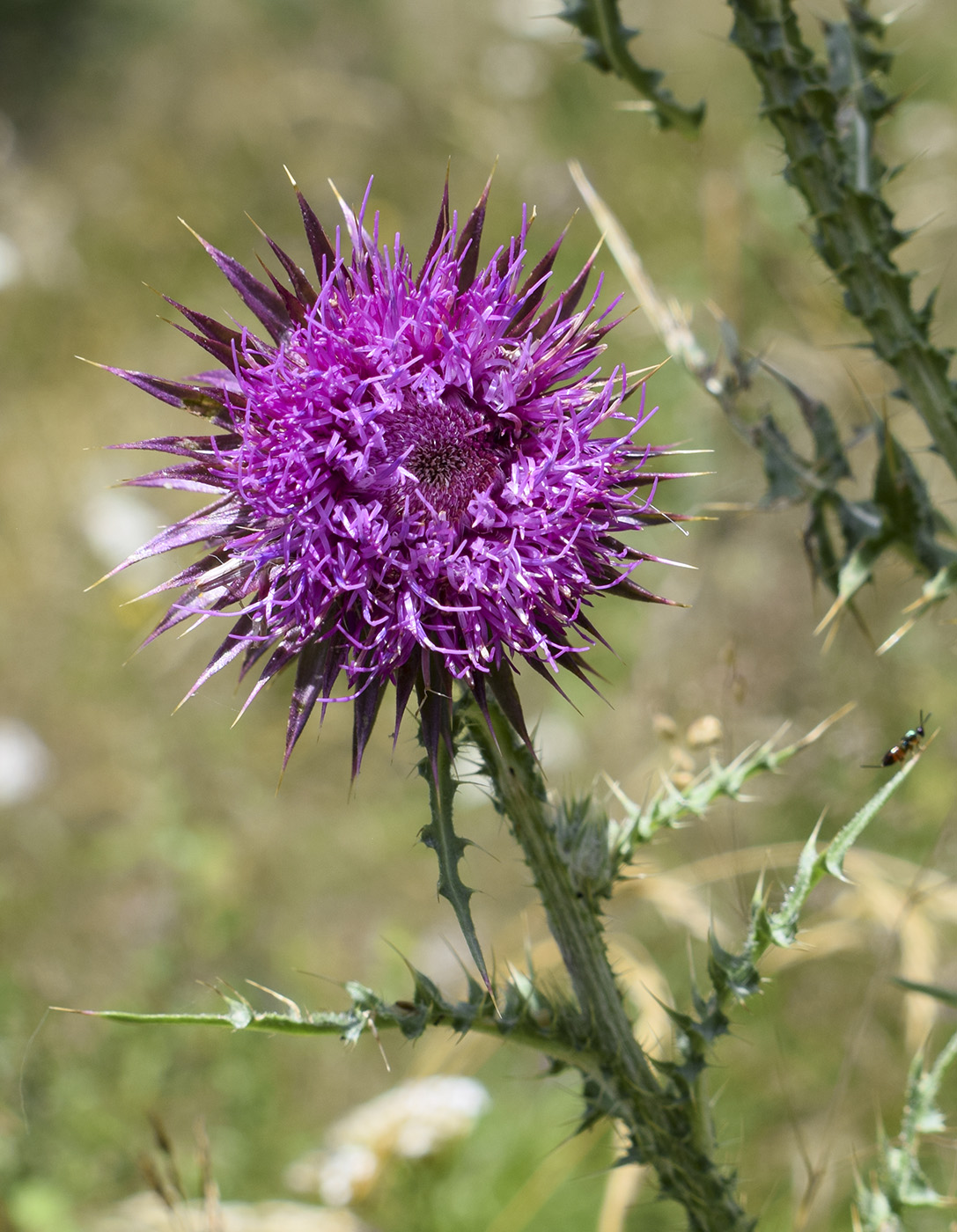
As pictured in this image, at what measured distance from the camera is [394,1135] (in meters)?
3.69

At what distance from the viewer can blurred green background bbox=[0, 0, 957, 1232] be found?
459 cm

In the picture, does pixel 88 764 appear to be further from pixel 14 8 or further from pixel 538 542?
pixel 14 8

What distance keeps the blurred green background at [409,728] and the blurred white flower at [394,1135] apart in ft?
1.56

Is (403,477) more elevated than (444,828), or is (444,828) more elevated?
(403,477)

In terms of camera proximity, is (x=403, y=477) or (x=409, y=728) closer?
(x=403, y=477)

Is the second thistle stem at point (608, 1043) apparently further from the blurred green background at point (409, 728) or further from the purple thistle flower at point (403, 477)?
the blurred green background at point (409, 728)

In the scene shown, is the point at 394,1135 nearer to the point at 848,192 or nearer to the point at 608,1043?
the point at 608,1043

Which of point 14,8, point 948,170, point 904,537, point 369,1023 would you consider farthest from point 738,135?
point 14,8

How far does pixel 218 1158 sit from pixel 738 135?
7745mm

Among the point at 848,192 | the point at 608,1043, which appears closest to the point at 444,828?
the point at 608,1043

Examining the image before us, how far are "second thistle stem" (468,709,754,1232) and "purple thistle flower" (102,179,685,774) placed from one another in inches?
11.4

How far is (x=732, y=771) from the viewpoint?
8.60ft

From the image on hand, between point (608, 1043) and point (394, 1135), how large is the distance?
5.49ft

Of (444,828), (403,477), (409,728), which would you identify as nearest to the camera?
(444,828)
